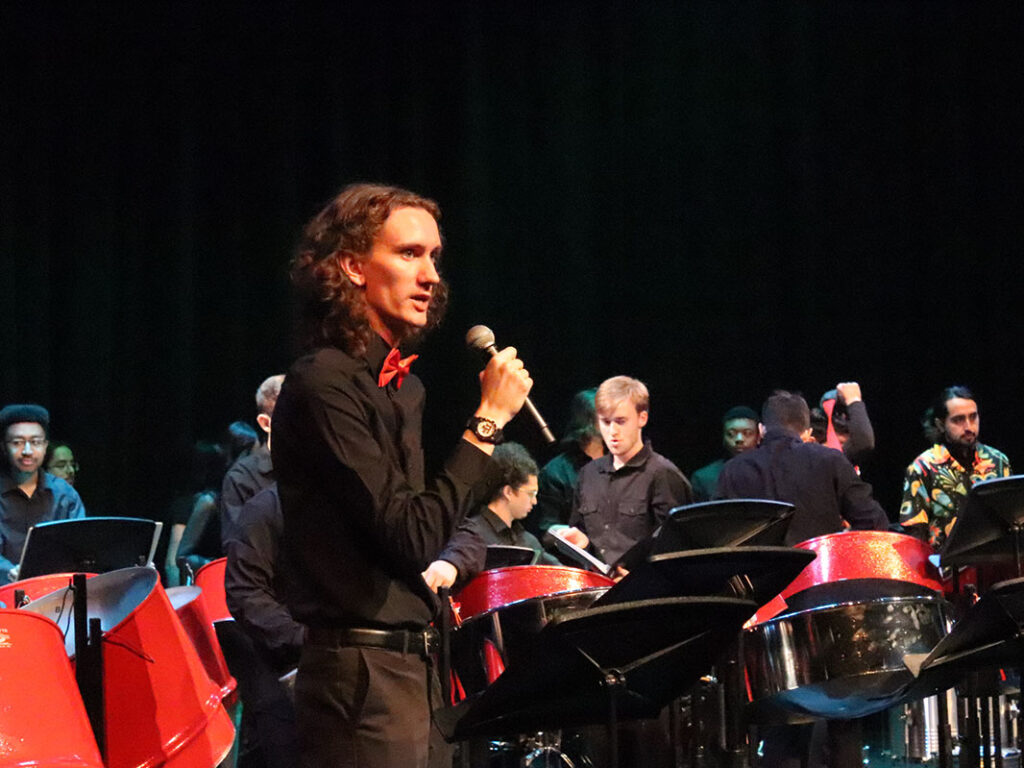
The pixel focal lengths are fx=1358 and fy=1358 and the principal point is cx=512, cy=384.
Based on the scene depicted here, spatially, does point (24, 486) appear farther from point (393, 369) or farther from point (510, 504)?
point (393, 369)

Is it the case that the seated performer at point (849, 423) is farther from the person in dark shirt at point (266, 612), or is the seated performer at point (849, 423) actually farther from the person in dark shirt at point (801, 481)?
the person in dark shirt at point (266, 612)

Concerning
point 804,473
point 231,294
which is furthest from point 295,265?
point 231,294

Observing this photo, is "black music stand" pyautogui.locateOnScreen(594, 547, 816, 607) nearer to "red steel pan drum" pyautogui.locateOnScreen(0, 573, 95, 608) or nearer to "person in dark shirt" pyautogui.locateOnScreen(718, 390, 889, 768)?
"red steel pan drum" pyautogui.locateOnScreen(0, 573, 95, 608)

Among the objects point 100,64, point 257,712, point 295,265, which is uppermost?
point 100,64

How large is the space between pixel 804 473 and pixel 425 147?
3.13 m

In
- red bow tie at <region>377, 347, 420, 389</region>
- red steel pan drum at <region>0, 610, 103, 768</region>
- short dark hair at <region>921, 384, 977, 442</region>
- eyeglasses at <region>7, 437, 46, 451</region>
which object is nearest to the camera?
red bow tie at <region>377, 347, 420, 389</region>

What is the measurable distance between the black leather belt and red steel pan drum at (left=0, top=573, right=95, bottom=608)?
1.17 meters

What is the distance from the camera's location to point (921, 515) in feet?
14.8

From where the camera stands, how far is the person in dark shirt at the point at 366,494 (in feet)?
5.24

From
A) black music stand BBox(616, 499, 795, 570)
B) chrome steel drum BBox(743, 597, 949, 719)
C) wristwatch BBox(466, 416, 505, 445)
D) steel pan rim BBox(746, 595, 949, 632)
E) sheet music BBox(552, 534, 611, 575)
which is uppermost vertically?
wristwatch BBox(466, 416, 505, 445)

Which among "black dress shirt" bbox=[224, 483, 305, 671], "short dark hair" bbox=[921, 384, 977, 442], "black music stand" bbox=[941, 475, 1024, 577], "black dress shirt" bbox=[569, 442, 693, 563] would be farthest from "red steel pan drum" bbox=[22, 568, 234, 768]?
"short dark hair" bbox=[921, 384, 977, 442]

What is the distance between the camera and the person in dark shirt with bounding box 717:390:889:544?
412 centimetres

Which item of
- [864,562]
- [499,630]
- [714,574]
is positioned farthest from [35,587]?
[864,562]

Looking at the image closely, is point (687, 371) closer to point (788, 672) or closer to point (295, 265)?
point (788, 672)
